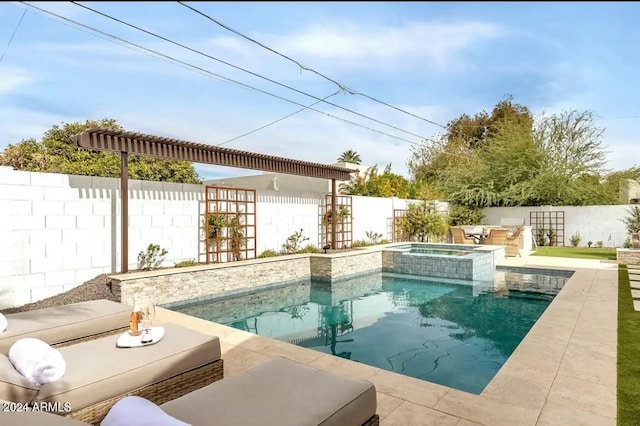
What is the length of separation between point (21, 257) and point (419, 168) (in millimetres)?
25297

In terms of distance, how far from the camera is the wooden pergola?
7199 millimetres

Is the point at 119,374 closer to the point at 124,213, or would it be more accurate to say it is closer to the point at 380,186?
the point at 124,213

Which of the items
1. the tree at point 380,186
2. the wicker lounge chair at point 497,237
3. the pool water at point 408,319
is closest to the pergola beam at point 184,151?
the pool water at point 408,319

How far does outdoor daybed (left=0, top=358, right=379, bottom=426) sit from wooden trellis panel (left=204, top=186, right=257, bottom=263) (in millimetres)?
7399

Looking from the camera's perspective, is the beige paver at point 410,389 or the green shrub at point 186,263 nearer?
the beige paver at point 410,389

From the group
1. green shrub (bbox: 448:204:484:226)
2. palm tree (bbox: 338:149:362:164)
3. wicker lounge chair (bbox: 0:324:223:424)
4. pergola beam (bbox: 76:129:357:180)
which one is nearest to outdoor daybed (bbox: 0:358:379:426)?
wicker lounge chair (bbox: 0:324:223:424)

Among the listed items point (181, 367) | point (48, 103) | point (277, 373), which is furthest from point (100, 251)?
point (48, 103)

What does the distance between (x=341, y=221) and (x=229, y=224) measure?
4.78 metres

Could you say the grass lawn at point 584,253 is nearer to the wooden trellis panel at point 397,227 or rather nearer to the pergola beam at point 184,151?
the wooden trellis panel at point 397,227

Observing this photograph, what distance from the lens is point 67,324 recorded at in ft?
13.2

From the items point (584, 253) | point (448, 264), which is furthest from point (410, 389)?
point (584, 253)

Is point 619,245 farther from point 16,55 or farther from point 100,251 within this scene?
point 16,55

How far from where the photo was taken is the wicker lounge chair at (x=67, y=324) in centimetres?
372

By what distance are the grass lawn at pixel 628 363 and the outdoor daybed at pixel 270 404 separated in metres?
2.08
